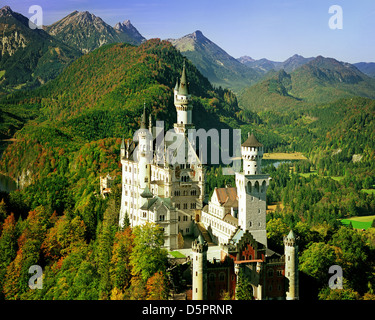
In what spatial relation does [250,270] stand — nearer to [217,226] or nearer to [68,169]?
[217,226]

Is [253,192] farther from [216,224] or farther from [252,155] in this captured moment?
[216,224]

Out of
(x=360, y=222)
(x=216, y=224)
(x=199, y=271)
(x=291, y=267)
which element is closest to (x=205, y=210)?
(x=216, y=224)

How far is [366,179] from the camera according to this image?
18975 centimetres

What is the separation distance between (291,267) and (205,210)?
18453mm

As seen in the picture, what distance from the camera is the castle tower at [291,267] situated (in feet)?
239

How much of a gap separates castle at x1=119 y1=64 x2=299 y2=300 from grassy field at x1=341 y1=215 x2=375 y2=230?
62291 mm

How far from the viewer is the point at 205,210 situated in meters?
87.0

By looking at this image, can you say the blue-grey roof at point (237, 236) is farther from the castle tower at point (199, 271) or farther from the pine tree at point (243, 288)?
the castle tower at point (199, 271)

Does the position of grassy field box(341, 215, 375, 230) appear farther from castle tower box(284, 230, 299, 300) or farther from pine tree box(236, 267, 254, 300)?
pine tree box(236, 267, 254, 300)

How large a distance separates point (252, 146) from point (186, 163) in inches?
552

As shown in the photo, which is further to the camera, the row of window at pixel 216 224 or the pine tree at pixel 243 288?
the row of window at pixel 216 224

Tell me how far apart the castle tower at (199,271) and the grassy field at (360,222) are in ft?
253

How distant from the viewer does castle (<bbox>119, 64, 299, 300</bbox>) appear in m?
70.2

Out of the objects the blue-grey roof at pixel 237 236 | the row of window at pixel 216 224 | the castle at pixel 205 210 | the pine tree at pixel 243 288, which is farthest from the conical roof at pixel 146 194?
the pine tree at pixel 243 288
